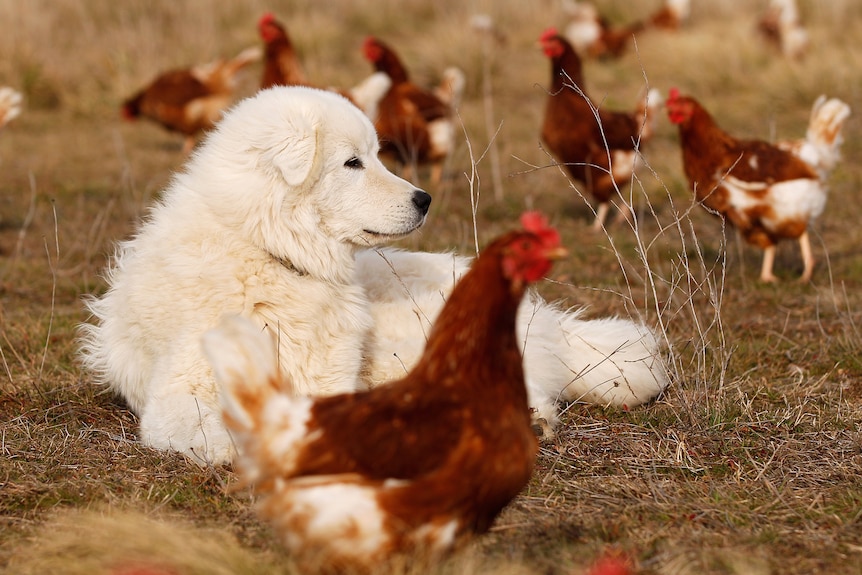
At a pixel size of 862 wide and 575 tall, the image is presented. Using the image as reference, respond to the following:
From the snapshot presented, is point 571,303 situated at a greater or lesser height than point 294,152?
lesser

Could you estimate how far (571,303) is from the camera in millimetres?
7402

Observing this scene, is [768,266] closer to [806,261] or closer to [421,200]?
[806,261]

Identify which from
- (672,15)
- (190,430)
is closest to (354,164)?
(190,430)

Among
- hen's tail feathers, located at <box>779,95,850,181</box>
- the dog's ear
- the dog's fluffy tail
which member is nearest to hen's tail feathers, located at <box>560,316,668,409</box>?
the dog's fluffy tail

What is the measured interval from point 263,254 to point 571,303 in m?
3.41

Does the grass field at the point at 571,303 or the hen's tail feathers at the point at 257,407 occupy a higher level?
the hen's tail feathers at the point at 257,407

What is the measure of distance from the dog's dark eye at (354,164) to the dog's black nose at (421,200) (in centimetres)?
27

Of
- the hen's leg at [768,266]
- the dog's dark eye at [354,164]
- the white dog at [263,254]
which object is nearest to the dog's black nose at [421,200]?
the white dog at [263,254]

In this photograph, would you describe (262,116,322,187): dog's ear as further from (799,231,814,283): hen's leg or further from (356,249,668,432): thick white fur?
(799,231,814,283): hen's leg

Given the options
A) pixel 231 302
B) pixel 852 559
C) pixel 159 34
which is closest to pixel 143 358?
pixel 231 302

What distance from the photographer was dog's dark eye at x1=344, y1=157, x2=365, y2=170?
179 inches

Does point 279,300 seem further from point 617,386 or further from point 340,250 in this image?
point 617,386

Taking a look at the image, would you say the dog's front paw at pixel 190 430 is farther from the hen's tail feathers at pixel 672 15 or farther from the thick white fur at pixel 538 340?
the hen's tail feathers at pixel 672 15

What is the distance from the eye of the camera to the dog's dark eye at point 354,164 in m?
4.55
